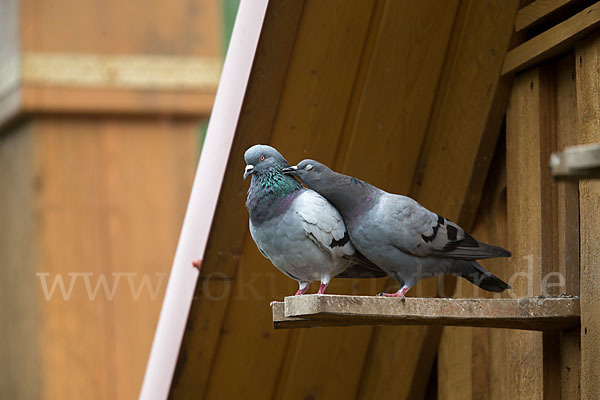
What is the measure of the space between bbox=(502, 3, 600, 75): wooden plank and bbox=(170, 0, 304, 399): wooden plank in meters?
0.70

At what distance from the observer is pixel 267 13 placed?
2.74 m

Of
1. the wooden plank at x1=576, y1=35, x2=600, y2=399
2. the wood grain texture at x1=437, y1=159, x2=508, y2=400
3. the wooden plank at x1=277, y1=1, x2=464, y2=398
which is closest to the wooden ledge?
the wooden plank at x1=576, y1=35, x2=600, y2=399

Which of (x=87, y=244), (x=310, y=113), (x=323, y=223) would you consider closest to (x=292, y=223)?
(x=323, y=223)

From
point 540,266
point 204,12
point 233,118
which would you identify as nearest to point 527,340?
point 540,266

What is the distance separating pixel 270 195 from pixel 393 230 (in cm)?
36

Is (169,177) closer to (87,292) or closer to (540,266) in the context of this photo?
(87,292)

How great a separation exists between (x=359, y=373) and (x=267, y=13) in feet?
4.61

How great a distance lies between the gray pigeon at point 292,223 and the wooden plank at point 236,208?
30 cm

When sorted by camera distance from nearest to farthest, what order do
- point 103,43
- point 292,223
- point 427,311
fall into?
1. point 427,311
2. point 292,223
3. point 103,43

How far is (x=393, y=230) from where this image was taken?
2.52 metres

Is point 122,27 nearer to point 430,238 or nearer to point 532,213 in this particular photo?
point 430,238

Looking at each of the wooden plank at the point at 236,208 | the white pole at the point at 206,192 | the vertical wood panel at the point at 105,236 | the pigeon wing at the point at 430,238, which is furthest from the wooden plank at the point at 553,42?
the vertical wood panel at the point at 105,236

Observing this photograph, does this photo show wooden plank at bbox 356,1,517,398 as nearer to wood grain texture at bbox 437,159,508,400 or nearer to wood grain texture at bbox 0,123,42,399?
wood grain texture at bbox 437,159,508,400

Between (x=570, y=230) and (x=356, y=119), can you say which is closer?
(x=570, y=230)
